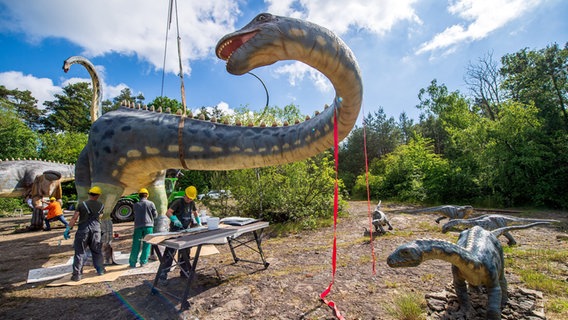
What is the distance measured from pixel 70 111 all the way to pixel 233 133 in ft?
117

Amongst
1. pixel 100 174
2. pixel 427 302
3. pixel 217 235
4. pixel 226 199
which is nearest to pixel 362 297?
pixel 427 302

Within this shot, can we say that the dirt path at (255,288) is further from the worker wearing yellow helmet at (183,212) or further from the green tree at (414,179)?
the green tree at (414,179)

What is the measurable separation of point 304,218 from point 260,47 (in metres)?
6.82

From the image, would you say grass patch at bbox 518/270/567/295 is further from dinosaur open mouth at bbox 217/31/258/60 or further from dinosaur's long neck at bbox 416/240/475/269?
dinosaur open mouth at bbox 217/31/258/60

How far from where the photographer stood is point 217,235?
3.25 m

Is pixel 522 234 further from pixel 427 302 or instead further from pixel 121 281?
pixel 121 281

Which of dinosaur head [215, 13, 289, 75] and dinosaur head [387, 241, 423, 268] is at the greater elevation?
dinosaur head [215, 13, 289, 75]

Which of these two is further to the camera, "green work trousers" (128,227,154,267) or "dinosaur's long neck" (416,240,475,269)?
"green work trousers" (128,227,154,267)

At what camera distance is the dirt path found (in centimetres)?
303

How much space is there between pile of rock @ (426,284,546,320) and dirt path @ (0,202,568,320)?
1.38 feet

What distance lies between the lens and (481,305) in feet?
9.03

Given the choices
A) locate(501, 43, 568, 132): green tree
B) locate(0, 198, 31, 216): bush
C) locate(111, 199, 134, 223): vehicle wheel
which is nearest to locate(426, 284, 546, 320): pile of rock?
locate(111, 199, 134, 223): vehicle wheel

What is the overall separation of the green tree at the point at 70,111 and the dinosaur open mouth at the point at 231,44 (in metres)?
34.4

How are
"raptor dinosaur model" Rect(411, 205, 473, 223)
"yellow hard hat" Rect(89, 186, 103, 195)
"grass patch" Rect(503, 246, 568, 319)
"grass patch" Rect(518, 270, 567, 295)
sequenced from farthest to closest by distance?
"raptor dinosaur model" Rect(411, 205, 473, 223)
"yellow hard hat" Rect(89, 186, 103, 195)
"grass patch" Rect(518, 270, 567, 295)
"grass patch" Rect(503, 246, 568, 319)
